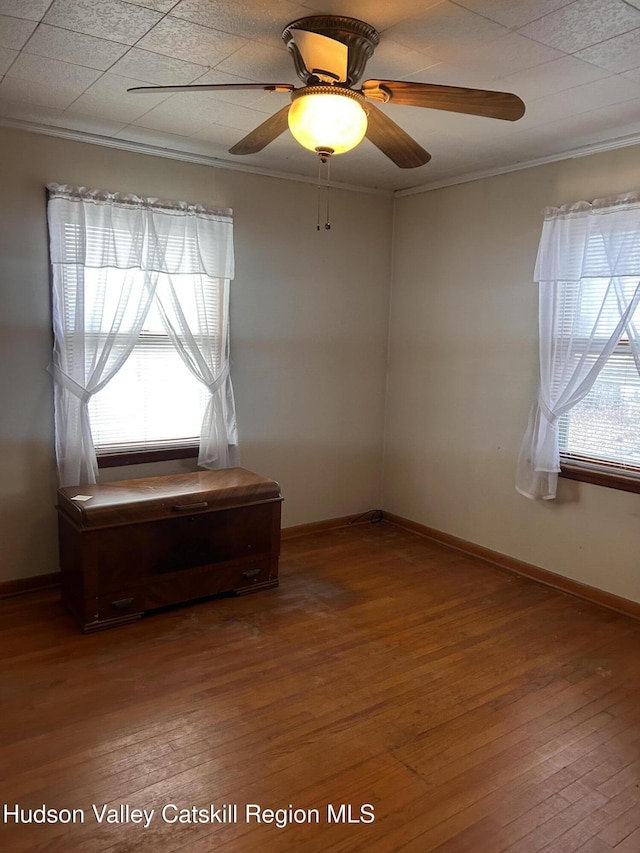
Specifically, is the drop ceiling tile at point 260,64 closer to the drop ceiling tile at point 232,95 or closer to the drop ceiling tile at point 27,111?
the drop ceiling tile at point 232,95

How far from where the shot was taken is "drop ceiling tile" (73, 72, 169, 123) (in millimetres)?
2633

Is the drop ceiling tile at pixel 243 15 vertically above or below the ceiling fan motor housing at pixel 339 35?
above

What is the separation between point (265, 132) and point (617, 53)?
133 centimetres

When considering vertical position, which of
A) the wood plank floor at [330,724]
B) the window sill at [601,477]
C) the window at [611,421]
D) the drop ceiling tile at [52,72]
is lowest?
the wood plank floor at [330,724]

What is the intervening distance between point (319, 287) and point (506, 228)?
131 cm

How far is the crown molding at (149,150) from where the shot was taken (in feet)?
10.5

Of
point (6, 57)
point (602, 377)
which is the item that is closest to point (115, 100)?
point (6, 57)

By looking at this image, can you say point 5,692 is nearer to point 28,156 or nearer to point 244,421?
point 244,421

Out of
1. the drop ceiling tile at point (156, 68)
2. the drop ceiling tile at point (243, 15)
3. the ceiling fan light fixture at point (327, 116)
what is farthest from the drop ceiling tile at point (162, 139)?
the ceiling fan light fixture at point (327, 116)

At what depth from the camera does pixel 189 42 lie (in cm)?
222

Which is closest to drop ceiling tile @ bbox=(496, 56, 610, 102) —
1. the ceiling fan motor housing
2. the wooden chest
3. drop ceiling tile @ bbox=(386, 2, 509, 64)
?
drop ceiling tile @ bbox=(386, 2, 509, 64)

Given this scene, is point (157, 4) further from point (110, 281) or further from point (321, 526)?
point (321, 526)

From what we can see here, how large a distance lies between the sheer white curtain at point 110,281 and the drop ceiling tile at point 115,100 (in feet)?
1.46

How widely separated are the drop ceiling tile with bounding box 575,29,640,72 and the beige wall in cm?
95
